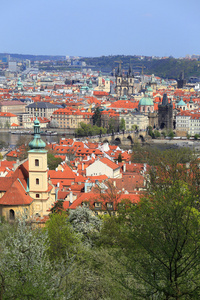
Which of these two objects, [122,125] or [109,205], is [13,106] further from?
[109,205]

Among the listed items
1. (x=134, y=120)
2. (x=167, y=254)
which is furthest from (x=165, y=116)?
(x=167, y=254)

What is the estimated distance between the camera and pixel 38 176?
25750mm

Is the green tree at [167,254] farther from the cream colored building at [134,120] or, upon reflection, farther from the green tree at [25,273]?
the cream colored building at [134,120]

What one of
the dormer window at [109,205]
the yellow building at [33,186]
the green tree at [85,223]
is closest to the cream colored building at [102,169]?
the yellow building at [33,186]

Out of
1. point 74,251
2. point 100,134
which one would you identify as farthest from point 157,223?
point 100,134

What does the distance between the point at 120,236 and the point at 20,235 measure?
15.4 feet

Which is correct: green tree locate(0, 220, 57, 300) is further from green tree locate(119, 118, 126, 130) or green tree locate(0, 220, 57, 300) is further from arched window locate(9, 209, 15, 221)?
green tree locate(119, 118, 126, 130)

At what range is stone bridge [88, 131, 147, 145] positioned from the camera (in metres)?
81.8

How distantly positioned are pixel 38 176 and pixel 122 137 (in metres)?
59.3

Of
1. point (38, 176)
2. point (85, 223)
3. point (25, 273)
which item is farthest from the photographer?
point (38, 176)

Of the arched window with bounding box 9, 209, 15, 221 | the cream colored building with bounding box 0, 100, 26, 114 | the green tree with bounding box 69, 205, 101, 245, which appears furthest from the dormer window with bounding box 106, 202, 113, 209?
the cream colored building with bounding box 0, 100, 26, 114

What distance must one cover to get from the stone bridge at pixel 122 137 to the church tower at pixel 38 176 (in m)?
53.0

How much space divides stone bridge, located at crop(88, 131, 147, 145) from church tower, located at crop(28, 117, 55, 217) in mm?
53022

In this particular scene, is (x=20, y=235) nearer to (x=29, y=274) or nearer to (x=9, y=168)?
(x=29, y=274)
